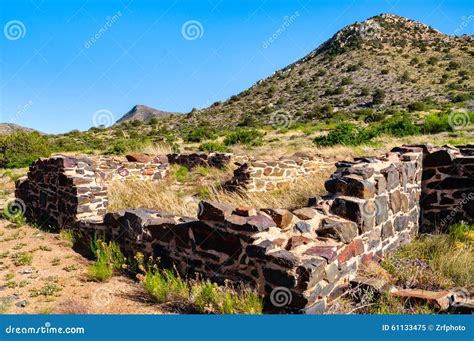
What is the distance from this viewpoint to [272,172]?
11.8m

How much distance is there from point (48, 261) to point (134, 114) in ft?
292

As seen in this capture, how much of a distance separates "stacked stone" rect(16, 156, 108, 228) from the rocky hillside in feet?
87.7

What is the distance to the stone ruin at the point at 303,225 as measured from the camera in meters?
4.33

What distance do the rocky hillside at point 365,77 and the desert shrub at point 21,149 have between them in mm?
16806

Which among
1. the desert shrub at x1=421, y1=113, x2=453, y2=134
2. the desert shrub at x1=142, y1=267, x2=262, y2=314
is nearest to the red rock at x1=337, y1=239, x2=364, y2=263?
the desert shrub at x1=142, y1=267, x2=262, y2=314

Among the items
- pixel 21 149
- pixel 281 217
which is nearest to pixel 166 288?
pixel 281 217

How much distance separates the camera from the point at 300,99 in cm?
4203

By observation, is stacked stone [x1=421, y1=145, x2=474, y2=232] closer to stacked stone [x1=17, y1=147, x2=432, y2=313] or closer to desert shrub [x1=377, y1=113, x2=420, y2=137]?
stacked stone [x1=17, y1=147, x2=432, y2=313]

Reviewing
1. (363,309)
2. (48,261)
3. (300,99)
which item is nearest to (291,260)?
(363,309)

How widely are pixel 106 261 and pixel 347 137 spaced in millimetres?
15799

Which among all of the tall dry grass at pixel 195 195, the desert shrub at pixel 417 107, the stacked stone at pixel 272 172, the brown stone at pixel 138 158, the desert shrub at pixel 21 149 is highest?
the desert shrub at pixel 417 107

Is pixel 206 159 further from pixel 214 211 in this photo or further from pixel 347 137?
pixel 214 211

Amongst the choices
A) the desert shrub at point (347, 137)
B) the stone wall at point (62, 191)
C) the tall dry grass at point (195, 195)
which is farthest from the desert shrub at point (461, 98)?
the stone wall at point (62, 191)

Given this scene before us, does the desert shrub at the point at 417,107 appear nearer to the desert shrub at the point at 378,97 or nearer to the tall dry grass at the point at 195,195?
the desert shrub at the point at 378,97
